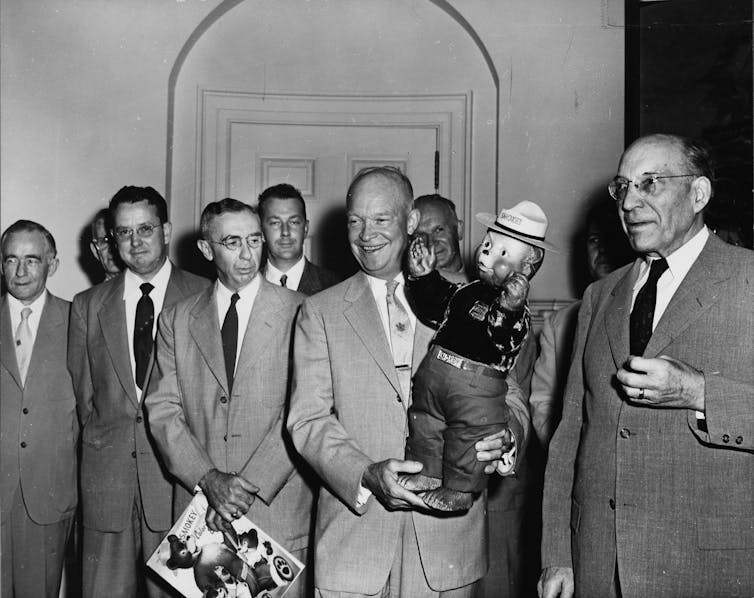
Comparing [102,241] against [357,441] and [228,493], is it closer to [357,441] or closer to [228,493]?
[228,493]

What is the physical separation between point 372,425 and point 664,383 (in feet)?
3.30

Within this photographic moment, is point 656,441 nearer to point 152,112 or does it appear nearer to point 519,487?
point 519,487

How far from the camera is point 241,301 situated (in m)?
3.50

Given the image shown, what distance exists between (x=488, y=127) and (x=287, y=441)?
11.7 feet

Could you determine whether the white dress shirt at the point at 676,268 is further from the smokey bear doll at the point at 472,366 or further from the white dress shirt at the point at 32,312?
the white dress shirt at the point at 32,312

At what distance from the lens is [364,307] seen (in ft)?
8.99

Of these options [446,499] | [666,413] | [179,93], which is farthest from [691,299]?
[179,93]

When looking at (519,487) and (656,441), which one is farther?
(519,487)

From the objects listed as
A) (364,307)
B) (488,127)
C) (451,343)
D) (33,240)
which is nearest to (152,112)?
(33,240)

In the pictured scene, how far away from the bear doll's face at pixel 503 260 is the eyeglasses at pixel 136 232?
2.20 metres

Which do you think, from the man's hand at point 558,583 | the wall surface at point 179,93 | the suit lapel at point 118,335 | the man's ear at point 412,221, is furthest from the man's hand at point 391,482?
the wall surface at point 179,93

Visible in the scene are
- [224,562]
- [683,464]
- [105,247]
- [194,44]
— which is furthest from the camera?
[194,44]

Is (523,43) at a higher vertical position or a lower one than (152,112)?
higher

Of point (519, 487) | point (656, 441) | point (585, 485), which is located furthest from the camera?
point (519, 487)
